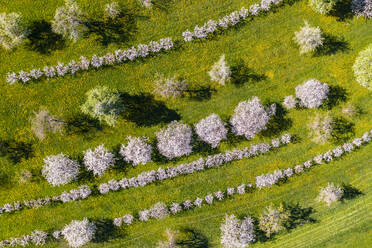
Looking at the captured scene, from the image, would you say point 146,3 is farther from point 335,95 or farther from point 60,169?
point 335,95

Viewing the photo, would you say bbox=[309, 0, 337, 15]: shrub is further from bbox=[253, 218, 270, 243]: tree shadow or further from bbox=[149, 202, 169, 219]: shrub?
bbox=[149, 202, 169, 219]: shrub

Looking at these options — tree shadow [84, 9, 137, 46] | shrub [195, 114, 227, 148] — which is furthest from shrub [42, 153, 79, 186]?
shrub [195, 114, 227, 148]

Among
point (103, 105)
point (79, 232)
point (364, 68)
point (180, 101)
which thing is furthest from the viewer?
point (180, 101)

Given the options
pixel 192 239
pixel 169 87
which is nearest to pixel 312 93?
pixel 169 87

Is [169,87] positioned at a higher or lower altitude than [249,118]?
higher

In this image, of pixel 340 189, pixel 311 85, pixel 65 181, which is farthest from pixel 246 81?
pixel 65 181

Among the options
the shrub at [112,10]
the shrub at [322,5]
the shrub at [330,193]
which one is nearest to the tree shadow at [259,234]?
the shrub at [330,193]

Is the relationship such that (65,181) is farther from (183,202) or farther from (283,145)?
(283,145)
